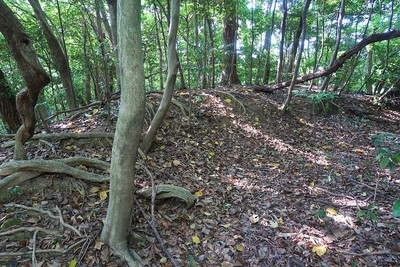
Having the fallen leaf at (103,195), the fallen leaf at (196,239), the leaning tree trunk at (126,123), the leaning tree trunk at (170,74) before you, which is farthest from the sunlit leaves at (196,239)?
the leaning tree trunk at (170,74)

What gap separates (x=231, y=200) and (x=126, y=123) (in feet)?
7.39

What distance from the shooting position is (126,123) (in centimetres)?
193

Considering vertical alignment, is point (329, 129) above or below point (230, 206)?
above

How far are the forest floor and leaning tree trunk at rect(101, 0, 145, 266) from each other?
0.34 m

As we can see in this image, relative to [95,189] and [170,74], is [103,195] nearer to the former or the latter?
[95,189]

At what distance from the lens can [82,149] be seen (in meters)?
3.64

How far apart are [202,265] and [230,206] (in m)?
1.08

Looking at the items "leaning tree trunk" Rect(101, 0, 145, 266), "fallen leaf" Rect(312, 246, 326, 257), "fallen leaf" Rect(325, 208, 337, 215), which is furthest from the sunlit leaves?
"fallen leaf" Rect(325, 208, 337, 215)

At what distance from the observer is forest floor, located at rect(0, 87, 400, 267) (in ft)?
8.31

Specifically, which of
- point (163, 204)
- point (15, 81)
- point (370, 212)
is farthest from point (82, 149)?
point (370, 212)

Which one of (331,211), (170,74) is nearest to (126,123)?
(170,74)

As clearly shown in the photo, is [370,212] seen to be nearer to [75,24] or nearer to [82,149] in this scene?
[82,149]

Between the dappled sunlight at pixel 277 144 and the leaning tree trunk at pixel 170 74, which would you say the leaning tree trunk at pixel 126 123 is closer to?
the leaning tree trunk at pixel 170 74

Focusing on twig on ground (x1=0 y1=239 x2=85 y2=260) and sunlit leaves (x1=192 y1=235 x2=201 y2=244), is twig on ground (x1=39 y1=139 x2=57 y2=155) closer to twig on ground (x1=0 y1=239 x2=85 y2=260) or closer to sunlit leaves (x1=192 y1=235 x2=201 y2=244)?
twig on ground (x1=0 y1=239 x2=85 y2=260)
